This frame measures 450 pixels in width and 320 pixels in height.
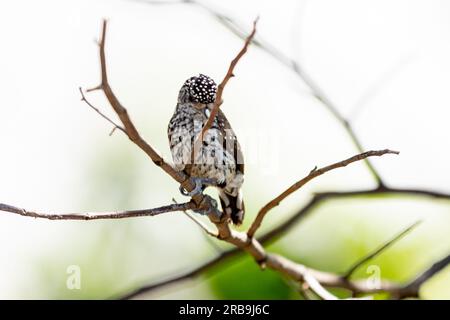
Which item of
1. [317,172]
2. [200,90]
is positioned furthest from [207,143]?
[317,172]

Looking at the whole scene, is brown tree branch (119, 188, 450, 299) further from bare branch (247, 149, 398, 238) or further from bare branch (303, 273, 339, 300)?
bare branch (247, 149, 398, 238)

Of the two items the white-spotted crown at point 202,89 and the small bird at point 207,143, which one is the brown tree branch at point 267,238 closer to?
the small bird at point 207,143

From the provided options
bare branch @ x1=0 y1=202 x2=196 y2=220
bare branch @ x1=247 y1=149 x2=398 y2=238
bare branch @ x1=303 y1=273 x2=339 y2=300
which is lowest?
bare branch @ x1=303 y1=273 x2=339 y2=300

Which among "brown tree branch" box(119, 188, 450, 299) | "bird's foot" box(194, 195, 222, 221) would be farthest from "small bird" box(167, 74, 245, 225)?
"bird's foot" box(194, 195, 222, 221)
